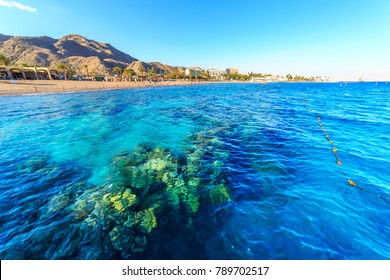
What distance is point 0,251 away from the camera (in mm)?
4332

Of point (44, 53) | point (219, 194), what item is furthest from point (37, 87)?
point (44, 53)

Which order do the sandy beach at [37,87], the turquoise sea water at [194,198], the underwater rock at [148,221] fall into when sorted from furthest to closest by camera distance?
the sandy beach at [37,87] → the underwater rock at [148,221] → the turquoise sea water at [194,198]

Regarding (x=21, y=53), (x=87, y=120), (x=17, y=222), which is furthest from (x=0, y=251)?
(x=21, y=53)

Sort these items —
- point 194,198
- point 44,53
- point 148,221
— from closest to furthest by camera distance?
point 148,221 < point 194,198 < point 44,53

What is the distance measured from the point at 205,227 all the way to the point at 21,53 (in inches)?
8242

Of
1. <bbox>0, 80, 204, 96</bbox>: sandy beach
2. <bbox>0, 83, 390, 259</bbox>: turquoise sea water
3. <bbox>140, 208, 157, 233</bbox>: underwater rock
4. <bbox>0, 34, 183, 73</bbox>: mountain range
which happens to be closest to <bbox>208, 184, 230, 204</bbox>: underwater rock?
<bbox>0, 83, 390, 259</bbox>: turquoise sea water

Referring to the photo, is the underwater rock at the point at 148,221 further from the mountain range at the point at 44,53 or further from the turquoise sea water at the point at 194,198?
the mountain range at the point at 44,53

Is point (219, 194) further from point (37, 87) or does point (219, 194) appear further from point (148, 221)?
point (37, 87)

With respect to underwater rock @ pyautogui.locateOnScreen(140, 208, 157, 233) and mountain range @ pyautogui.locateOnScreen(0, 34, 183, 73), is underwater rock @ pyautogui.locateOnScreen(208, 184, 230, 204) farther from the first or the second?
mountain range @ pyautogui.locateOnScreen(0, 34, 183, 73)

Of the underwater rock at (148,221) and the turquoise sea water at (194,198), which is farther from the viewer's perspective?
the underwater rock at (148,221)

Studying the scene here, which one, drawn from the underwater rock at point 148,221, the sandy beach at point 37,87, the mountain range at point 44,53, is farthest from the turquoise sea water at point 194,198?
the mountain range at point 44,53
